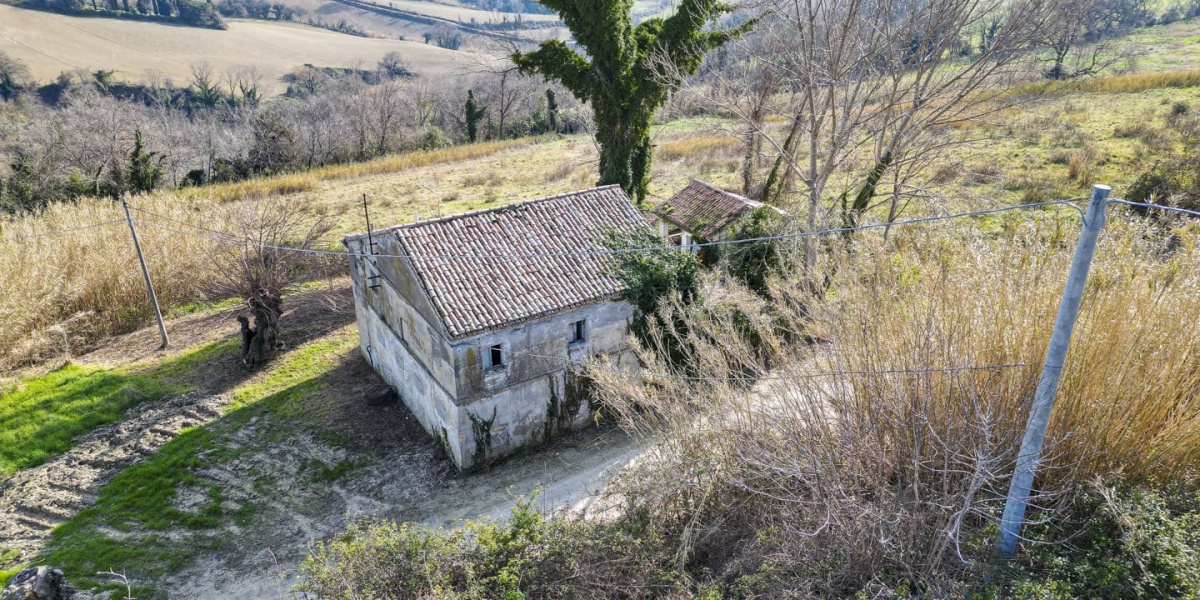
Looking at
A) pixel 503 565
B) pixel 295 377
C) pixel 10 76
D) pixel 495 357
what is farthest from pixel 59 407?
pixel 10 76

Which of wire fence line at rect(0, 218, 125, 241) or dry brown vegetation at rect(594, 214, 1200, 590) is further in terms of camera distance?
wire fence line at rect(0, 218, 125, 241)

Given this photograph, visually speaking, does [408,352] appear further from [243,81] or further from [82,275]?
[243,81]

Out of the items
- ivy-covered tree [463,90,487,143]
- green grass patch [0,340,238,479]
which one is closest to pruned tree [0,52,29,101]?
ivy-covered tree [463,90,487,143]

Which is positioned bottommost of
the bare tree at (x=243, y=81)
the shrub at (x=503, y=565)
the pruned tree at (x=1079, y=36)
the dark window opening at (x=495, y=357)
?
the shrub at (x=503, y=565)

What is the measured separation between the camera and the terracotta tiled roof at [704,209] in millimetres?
21422

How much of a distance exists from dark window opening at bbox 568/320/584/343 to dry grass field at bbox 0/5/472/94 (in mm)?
51939

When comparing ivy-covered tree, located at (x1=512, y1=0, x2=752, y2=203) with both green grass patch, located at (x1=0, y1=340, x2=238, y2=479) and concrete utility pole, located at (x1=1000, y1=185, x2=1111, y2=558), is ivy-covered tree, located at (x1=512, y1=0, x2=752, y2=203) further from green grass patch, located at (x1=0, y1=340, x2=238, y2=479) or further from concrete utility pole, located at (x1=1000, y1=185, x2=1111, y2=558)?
concrete utility pole, located at (x1=1000, y1=185, x2=1111, y2=558)

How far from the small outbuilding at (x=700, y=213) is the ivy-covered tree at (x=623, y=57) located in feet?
10.1

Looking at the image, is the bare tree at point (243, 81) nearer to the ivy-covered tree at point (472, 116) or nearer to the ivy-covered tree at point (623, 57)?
the ivy-covered tree at point (472, 116)

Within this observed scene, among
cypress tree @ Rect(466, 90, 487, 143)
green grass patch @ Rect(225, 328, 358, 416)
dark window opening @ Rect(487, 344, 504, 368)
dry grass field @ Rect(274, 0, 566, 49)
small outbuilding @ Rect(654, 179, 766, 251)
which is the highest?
dry grass field @ Rect(274, 0, 566, 49)

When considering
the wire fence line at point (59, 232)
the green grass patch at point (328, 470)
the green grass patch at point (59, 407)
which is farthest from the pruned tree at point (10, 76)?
the green grass patch at point (328, 470)

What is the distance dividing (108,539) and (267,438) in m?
3.89

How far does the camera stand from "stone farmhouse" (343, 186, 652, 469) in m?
14.2

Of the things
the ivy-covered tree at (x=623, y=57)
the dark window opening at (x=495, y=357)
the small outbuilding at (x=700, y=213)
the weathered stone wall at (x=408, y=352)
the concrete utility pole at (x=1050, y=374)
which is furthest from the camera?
the ivy-covered tree at (x=623, y=57)
